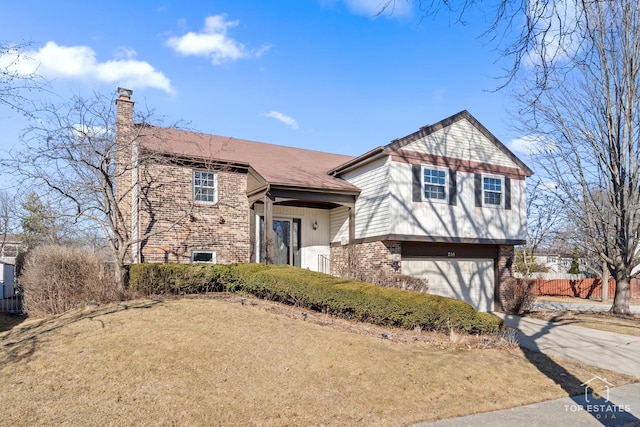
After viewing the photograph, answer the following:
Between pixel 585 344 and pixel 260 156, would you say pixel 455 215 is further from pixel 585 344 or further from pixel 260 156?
pixel 260 156

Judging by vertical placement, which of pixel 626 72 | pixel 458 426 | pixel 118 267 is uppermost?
pixel 626 72

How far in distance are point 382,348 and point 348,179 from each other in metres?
9.92

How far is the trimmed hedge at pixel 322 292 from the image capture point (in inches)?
385

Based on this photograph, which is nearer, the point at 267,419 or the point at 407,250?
the point at 267,419

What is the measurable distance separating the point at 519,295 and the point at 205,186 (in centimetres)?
1180

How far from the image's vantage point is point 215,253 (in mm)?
15359

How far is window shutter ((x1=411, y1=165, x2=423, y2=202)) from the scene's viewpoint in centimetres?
1534

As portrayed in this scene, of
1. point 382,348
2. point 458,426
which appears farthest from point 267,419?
point 382,348

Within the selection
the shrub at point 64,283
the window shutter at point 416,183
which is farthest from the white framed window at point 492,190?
the shrub at point 64,283

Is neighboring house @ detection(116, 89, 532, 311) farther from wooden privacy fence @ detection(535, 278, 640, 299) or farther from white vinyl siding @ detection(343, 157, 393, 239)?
wooden privacy fence @ detection(535, 278, 640, 299)

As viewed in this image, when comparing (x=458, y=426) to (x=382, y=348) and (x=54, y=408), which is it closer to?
(x=382, y=348)

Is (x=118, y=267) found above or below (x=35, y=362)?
above

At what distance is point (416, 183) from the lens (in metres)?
15.4

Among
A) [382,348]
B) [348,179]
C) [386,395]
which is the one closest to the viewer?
[386,395]
